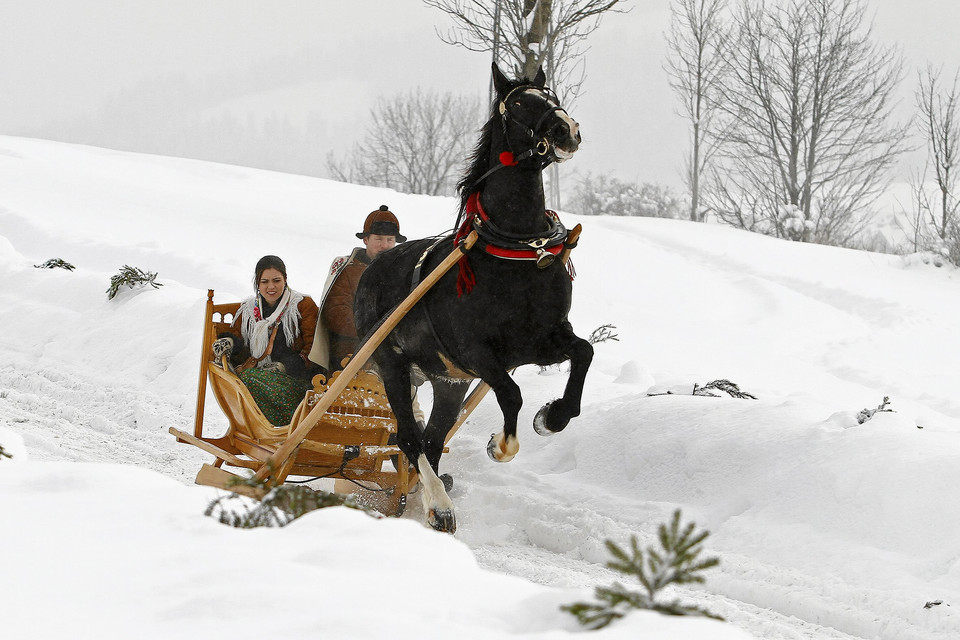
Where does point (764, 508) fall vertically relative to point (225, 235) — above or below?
below

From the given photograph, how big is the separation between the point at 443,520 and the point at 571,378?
0.99m

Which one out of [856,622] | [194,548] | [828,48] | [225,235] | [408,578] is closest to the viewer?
[408,578]

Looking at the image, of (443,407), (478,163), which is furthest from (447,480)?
(478,163)

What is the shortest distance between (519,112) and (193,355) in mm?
4979

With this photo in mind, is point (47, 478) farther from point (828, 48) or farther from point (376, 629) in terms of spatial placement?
point (828, 48)

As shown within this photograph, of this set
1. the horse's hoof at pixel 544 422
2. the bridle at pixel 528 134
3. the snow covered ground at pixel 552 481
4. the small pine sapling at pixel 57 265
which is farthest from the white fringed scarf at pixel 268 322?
the small pine sapling at pixel 57 265

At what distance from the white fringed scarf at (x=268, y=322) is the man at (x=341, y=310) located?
0.21m

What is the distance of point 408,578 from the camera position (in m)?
1.98

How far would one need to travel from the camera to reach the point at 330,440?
5.16 metres

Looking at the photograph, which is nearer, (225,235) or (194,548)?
(194,548)

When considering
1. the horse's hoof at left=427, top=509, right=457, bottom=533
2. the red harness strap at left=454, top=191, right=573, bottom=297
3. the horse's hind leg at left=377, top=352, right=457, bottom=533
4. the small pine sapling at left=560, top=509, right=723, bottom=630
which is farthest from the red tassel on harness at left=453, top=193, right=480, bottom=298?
the small pine sapling at left=560, top=509, right=723, bottom=630

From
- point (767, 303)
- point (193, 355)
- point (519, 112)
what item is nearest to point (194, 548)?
point (519, 112)

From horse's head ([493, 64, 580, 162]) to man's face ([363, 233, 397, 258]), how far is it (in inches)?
67.5

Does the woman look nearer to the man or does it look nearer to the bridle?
the man
